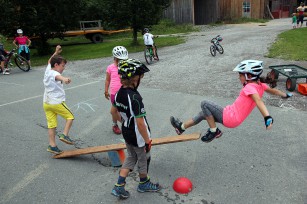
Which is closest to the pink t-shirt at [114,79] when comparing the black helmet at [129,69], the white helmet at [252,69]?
the black helmet at [129,69]

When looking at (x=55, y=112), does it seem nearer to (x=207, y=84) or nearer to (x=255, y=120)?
(x=255, y=120)

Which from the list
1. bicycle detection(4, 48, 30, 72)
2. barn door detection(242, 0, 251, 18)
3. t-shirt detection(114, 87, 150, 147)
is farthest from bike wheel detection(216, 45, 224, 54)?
barn door detection(242, 0, 251, 18)

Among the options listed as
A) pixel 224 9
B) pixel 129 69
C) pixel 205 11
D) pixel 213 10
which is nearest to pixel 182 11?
pixel 205 11

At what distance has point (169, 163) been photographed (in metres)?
4.79

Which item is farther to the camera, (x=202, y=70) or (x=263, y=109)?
(x=202, y=70)

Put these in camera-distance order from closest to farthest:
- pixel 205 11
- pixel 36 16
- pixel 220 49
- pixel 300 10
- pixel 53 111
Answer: pixel 53 111 → pixel 220 49 → pixel 36 16 → pixel 300 10 → pixel 205 11

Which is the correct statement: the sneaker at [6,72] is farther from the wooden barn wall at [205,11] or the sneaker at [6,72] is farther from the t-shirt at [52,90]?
the wooden barn wall at [205,11]

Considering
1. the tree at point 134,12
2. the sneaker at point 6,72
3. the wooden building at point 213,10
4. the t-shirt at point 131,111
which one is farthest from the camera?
the wooden building at point 213,10

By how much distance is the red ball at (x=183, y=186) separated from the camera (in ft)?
13.0

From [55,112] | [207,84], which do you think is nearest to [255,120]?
[207,84]

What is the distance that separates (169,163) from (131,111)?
1595 mm

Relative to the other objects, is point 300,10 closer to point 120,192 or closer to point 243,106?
point 243,106

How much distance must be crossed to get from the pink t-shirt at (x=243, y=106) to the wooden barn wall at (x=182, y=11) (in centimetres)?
2881

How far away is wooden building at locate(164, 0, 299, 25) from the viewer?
31688 millimetres
